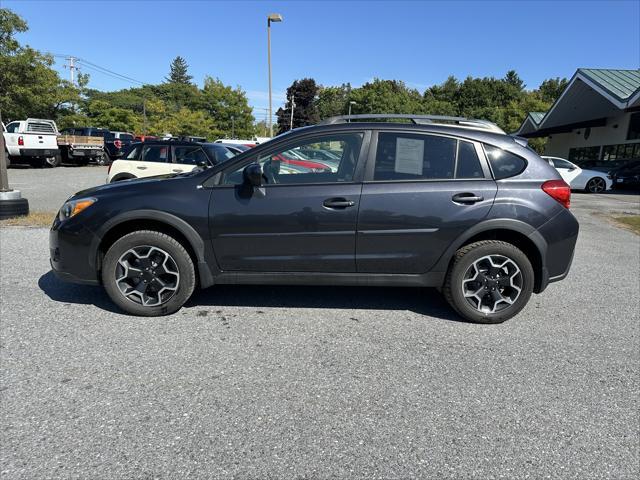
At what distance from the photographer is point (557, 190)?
3.65 meters

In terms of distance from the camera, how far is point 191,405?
2504mm

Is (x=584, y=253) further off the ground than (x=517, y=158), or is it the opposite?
(x=517, y=158)

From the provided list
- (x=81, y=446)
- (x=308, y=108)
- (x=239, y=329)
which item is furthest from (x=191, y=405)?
(x=308, y=108)

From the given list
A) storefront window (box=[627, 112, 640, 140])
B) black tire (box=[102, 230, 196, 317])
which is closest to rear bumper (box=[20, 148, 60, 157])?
black tire (box=[102, 230, 196, 317])

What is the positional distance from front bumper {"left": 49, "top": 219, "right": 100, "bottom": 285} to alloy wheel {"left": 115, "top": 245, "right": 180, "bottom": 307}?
27 cm

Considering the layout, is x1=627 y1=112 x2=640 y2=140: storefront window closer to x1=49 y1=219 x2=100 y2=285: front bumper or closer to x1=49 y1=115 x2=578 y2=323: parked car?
x1=49 y1=115 x2=578 y2=323: parked car

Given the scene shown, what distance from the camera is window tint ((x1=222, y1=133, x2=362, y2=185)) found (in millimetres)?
3654

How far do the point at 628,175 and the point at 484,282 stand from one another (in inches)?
786

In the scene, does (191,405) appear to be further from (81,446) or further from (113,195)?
(113,195)

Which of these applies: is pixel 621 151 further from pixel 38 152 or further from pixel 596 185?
pixel 38 152

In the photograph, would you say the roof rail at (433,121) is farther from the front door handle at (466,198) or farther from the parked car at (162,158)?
the parked car at (162,158)

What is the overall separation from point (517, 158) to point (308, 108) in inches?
3580

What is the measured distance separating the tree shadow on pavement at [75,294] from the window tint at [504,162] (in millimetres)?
3586

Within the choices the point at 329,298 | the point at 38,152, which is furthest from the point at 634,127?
the point at 38,152
